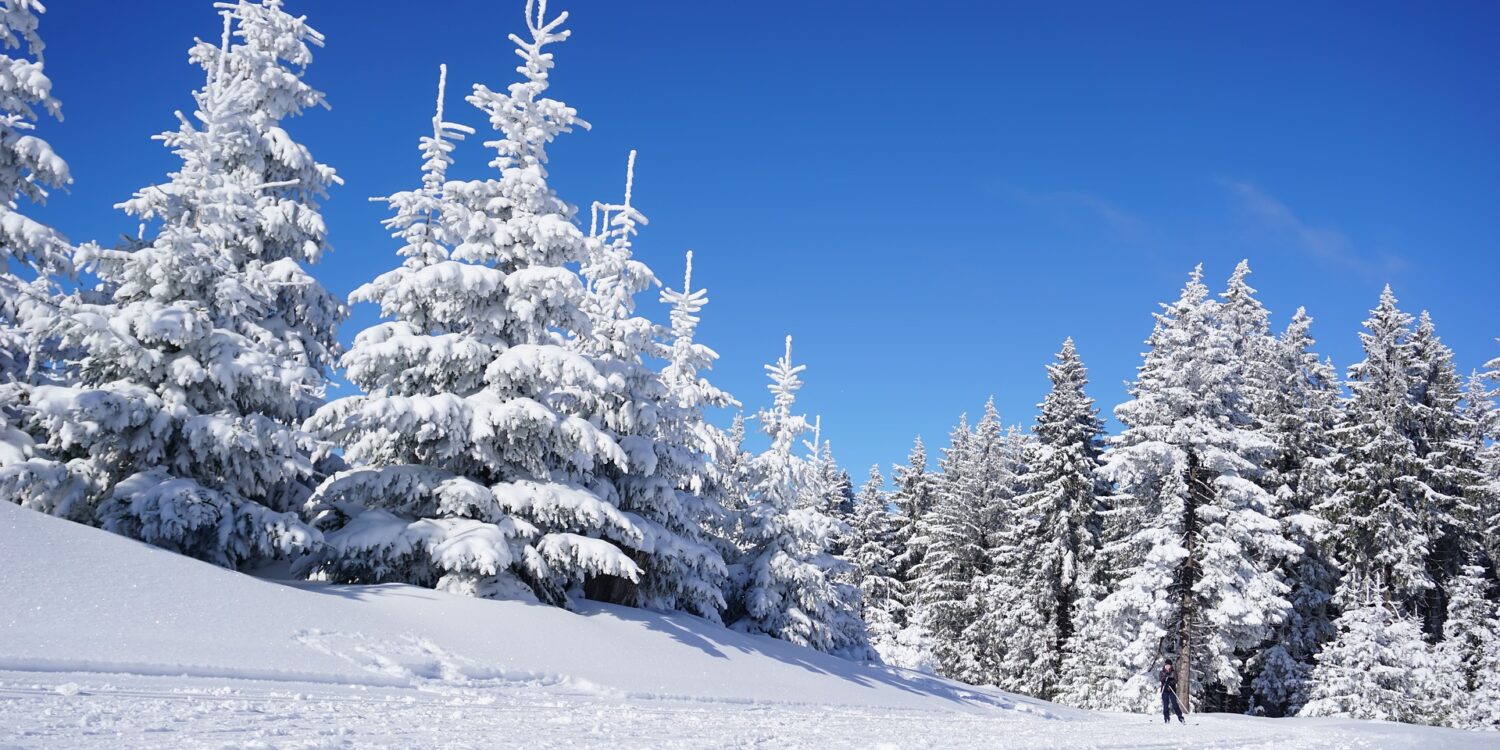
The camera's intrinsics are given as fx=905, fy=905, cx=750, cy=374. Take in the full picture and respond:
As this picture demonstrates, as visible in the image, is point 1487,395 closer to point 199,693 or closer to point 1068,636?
point 1068,636

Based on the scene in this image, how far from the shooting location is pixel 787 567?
2380cm

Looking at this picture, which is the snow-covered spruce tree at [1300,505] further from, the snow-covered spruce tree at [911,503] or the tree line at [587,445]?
Answer: the snow-covered spruce tree at [911,503]

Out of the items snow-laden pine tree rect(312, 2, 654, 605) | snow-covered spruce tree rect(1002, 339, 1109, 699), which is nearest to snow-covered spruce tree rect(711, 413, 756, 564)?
snow-laden pine tree rect(312, 2, 654, 605)

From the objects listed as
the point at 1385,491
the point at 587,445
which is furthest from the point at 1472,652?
the point at 587,445

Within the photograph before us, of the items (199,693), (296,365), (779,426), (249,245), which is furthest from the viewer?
(779,426)

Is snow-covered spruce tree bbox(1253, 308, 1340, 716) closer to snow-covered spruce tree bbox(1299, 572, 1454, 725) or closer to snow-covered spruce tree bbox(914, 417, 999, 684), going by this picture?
snow-covered spruce tree bbox(1299, 572, 1454, 725)

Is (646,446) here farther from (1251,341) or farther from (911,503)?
(911,503)

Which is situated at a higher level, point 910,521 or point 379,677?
point 910,521

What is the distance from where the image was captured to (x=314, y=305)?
19.7 metres

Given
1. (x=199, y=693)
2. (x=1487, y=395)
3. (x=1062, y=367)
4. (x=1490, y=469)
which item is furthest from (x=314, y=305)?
(x=1487, y=395)

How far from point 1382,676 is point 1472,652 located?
234 inches

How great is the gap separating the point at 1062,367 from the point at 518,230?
25502 mm

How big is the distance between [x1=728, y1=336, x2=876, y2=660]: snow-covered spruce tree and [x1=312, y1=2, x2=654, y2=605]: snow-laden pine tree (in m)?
7.19

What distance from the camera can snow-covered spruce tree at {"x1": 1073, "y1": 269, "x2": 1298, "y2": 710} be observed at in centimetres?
2570
